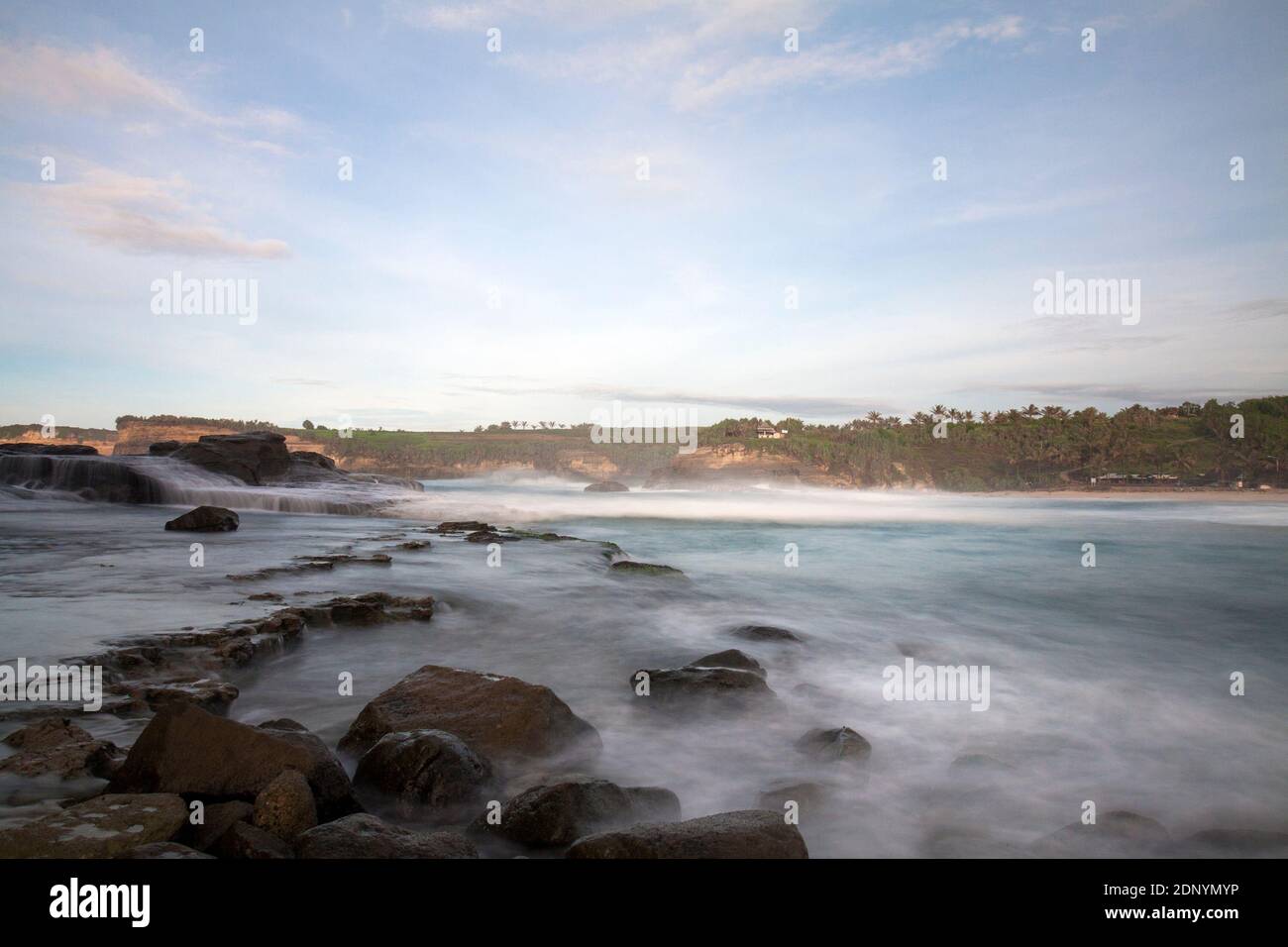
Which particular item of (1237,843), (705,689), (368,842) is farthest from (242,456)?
(1237,843)

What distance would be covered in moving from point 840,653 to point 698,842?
7.11 m

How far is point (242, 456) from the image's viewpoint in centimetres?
3784

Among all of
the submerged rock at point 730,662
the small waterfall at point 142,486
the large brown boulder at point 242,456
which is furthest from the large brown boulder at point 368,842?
the large brown boulder at point 242,456

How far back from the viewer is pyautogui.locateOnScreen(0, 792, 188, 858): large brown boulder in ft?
9.80

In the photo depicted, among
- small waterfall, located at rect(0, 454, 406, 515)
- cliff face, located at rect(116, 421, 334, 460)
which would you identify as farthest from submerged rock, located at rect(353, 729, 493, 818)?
cliff face, located at rect(116, 421, 334, 460)

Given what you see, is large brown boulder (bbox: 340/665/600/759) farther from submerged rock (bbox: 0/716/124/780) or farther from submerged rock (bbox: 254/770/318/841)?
submerged rock (bbox: 254/770/318/841)

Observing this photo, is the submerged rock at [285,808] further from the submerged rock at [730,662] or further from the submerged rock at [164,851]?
the submerged rock at [730,662]

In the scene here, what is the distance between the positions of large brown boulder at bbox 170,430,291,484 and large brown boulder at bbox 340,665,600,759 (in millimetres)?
37142

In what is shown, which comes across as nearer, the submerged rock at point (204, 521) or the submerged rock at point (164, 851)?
the submerged rock at point (164, 851)

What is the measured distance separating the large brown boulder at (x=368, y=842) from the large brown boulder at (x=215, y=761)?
588 millimetres

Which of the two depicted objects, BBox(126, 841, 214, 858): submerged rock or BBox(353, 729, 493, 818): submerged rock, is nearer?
BBox(126, 841, 214, 858): submerged rock

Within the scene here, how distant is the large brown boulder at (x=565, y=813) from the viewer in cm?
402

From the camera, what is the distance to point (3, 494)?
26.0m
